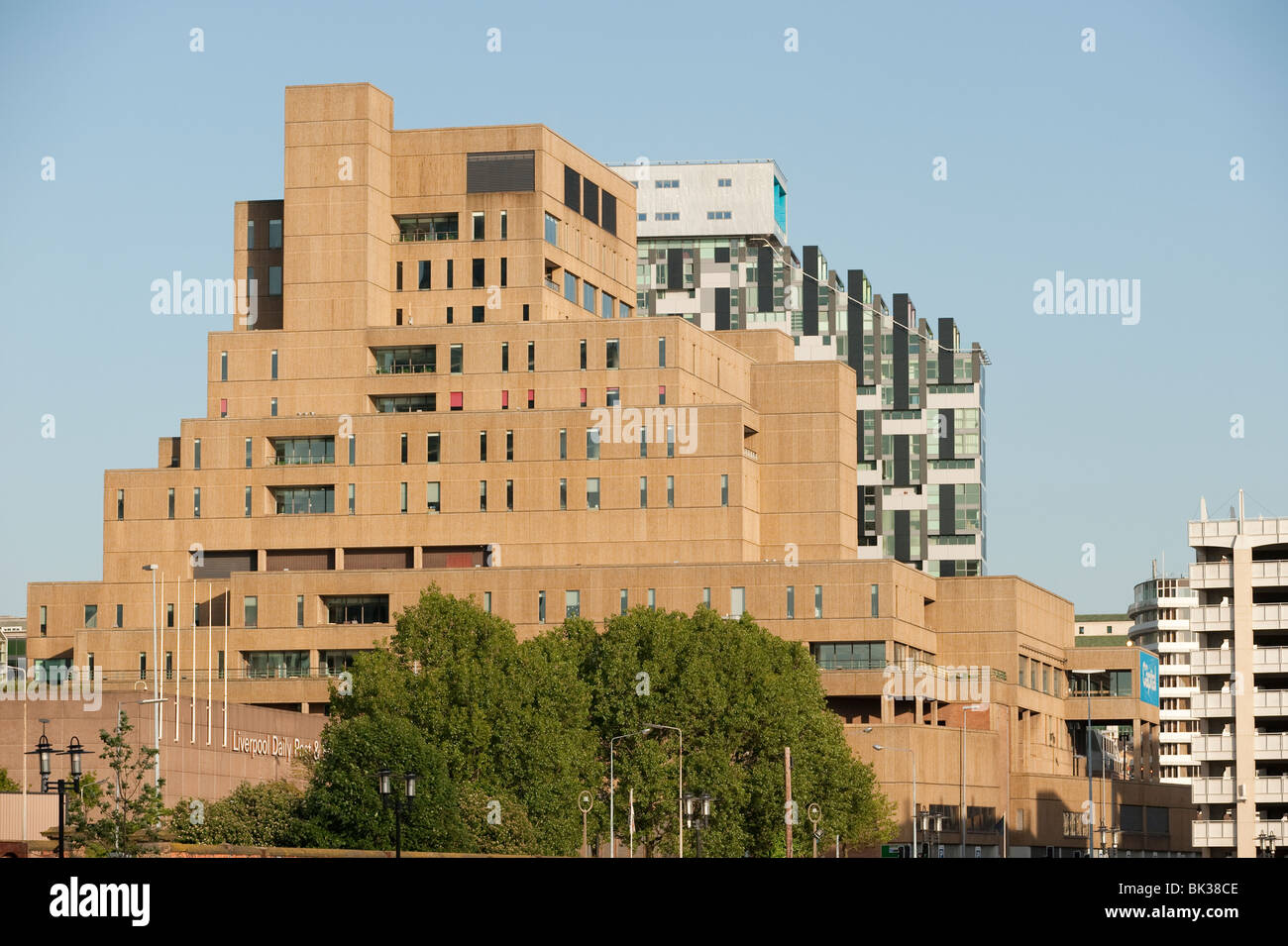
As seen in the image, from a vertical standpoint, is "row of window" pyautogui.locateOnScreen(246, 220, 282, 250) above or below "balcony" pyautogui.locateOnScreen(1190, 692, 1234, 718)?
above

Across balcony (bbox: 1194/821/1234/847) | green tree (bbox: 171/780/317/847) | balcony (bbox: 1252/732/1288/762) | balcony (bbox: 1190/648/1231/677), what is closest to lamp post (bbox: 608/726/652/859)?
green tree (bbox: 171/780/317/847)

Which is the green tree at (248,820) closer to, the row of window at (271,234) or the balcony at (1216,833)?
the balcony at (1216,833)

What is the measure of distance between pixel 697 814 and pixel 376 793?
2766cm

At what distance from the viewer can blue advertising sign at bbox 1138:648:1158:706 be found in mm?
171000

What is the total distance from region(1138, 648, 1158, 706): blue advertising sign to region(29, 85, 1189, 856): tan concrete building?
1039 cm

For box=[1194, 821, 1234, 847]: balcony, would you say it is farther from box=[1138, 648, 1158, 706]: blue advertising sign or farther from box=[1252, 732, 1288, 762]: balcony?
box=[1138, 648, 1158, 706]: blue advertising sign

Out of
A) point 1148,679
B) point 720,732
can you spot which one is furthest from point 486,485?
point 1148,679

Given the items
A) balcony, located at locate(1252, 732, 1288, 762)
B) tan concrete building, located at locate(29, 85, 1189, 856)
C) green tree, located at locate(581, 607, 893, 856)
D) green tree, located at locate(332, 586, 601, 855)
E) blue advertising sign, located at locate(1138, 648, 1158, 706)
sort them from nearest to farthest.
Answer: green tree, located at locate(332, 586, 601, 855), green tree, located at locate(581, 607, 893, 856), balcony, located at locate(1252, 732, 1288, 762), tan concrete building, located at locate(29, 85, 1189, 856), blue advertising sign, located at locate(1138, 648, 1158, 706)

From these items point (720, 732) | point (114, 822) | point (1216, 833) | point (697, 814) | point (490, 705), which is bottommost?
point (1216, 833)

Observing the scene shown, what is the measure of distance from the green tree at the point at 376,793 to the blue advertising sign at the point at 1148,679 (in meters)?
88.6

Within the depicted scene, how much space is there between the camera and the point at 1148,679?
172 m

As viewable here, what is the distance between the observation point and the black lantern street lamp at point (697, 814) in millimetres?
111919

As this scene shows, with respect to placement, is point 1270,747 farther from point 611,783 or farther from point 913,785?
point 611,783
